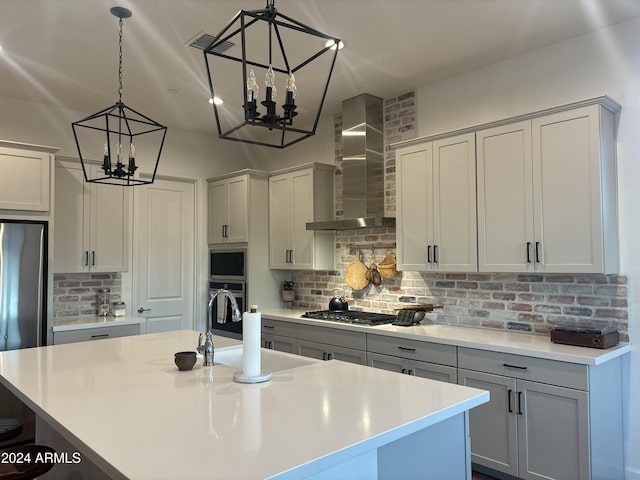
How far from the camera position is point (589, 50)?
3270mm

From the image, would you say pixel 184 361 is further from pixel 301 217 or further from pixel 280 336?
pixel 301 217

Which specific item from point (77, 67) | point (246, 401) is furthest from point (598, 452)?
point (77, 67)

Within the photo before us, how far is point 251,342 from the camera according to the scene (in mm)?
2049

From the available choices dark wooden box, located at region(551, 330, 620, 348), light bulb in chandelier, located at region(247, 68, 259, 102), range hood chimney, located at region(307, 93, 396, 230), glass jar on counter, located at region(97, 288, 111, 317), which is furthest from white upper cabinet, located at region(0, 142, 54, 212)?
dark wooden box, located at region(551, 330, 620, 348)

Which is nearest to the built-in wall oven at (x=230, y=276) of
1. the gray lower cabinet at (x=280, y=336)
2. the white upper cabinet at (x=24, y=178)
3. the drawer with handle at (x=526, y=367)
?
the gray lower cabinet at (x=280, y=336)

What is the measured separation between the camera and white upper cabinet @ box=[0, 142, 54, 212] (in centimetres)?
394

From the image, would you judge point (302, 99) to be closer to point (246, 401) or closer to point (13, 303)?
point (13, 303)

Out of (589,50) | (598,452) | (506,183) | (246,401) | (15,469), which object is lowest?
(598,452)

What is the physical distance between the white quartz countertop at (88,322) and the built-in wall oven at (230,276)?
89 centimetres

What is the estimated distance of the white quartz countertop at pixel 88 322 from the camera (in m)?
4.23

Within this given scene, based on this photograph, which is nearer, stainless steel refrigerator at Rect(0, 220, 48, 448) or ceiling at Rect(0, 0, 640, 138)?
ceiling at Rect(0, 0, 640, 138)

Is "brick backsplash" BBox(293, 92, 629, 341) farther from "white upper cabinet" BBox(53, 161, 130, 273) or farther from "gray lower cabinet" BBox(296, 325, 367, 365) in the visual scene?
"white upper cabinet" BBox(53, 161, 130, 273)

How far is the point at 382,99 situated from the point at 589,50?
5.86ft

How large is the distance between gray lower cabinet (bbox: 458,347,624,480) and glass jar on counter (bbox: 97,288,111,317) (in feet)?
11.3
